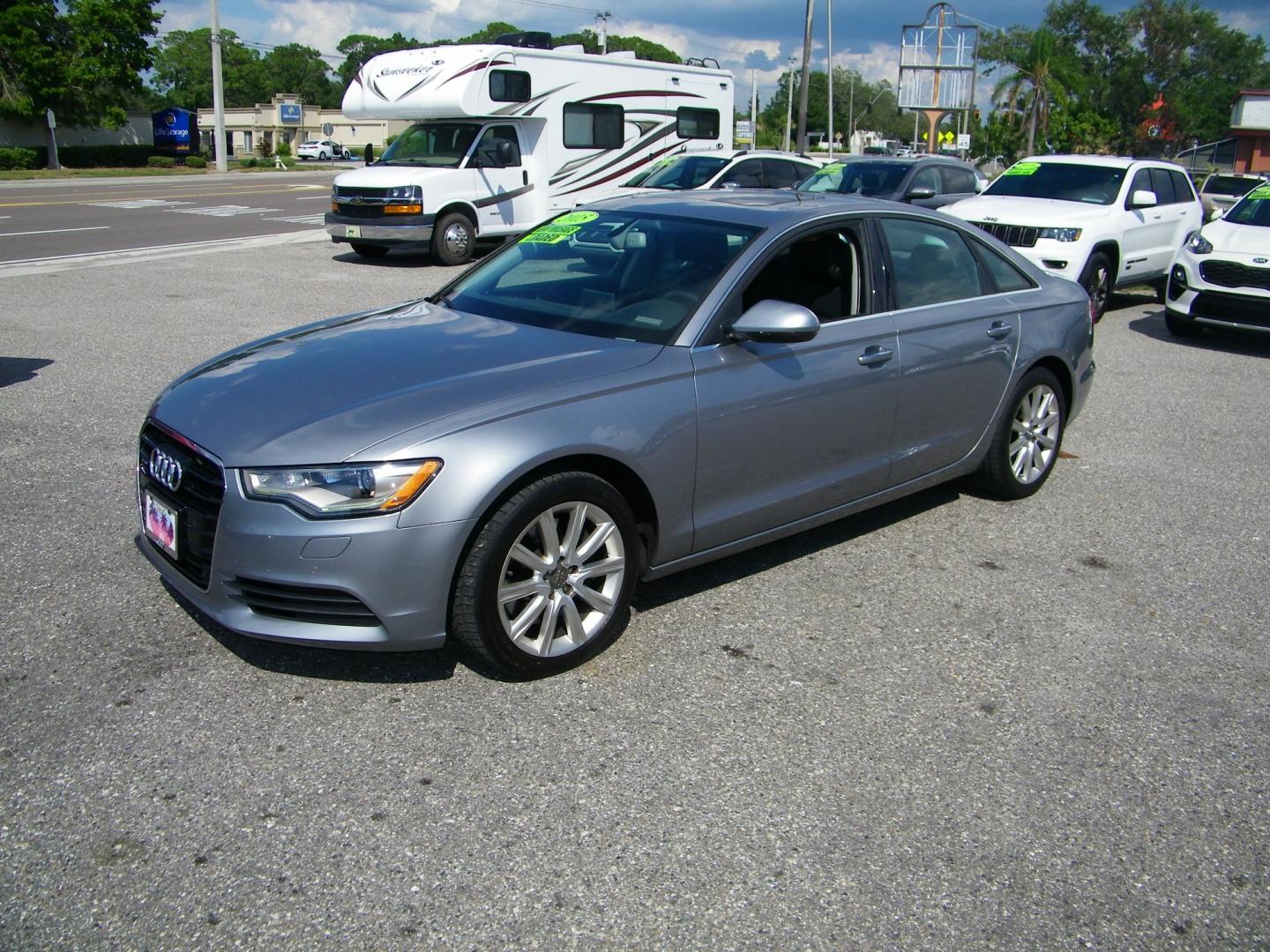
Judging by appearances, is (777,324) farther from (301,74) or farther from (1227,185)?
(301,74)

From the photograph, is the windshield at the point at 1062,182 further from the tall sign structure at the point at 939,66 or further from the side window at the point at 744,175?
the tall sign structure at the point at 939,66

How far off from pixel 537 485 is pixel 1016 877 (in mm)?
1803

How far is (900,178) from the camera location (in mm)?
14477

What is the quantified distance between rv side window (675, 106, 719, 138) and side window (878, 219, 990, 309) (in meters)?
14.8

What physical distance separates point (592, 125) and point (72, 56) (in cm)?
3823

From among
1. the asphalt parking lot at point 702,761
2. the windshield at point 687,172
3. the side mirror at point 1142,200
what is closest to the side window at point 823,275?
the asphalt parking lot at point 702,761

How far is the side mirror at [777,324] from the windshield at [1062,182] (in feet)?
31.3

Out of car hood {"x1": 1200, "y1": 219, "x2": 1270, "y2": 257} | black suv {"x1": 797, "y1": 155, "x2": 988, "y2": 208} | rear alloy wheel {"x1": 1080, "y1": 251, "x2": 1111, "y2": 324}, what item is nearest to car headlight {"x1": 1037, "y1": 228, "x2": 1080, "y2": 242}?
rear alloy wheel {"x1": 1080, "y1": 251, "x2": 1111, "y2": 324}

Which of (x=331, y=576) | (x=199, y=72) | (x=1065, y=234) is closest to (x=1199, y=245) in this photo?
(x=1065, y=234)

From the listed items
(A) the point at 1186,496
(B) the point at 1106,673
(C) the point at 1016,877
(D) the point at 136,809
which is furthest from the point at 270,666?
(A) the point at 1186,496

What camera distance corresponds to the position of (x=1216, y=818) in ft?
10.5

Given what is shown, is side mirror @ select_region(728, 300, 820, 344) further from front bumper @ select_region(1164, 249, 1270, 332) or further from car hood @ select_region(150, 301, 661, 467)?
front bumper @ select_region(1164, 249, 1270, 332)

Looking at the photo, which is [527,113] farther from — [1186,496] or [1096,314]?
[1186,496]

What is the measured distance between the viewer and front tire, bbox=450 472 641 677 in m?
3.55
